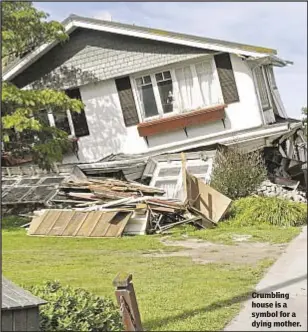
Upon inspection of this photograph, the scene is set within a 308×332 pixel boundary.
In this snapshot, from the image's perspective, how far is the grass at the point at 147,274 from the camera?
1.55 meters

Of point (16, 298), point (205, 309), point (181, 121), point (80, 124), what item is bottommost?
point (205, 309)

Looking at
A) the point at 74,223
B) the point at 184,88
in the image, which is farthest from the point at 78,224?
the point at 184,88

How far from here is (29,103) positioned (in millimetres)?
2109

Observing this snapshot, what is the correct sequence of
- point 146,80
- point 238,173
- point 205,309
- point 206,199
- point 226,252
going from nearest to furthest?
point 205,309
point 226,252
point 238,173
point 206,199
point 146,80

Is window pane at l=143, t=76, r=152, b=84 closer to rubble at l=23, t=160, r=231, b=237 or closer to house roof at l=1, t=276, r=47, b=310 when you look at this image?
rubble at l=23, t=160, r=231, b=237

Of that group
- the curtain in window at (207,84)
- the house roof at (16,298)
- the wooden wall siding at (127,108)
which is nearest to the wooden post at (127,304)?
the house roof at (16,298)

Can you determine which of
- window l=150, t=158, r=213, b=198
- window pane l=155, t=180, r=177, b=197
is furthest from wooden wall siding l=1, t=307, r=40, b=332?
window pane l=155, t=180, r=177, b=197

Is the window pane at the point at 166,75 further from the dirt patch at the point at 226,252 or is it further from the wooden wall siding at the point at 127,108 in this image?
the dirt patch at the point at 226,252

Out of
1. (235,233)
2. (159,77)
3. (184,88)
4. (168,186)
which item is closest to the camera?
(235,233)

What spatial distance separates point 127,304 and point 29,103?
2.86 feet

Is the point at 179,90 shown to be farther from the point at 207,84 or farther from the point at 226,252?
the point at 226,252

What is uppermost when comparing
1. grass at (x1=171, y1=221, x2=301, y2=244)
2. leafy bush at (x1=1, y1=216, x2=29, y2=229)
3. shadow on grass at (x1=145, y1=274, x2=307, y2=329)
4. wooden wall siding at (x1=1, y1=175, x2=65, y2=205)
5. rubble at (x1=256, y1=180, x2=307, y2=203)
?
wooden wall siding at (x1=1, y1=175, x2=65, y2=205)

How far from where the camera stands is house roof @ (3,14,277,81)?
1.75 m

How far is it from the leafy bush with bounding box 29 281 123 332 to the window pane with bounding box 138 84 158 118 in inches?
60.6
